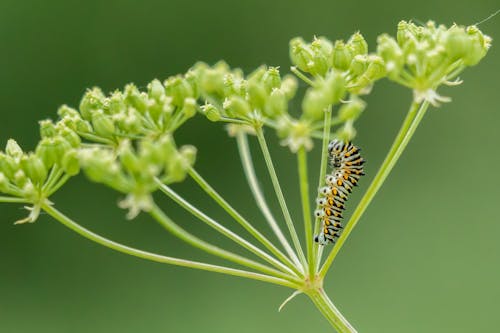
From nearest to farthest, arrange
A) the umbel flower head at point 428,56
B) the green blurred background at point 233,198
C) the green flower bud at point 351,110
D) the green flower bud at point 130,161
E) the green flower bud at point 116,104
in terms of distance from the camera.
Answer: the green flower bud at point 130,161
the green flower bud at point 351,110
the umbel flower head at point 428,56
the green flower bud at point 116,104
the green blurred background at point 233,198

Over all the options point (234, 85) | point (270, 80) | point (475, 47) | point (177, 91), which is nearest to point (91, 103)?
point (177, 91)

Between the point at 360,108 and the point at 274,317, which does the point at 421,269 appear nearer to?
the point at 274,317

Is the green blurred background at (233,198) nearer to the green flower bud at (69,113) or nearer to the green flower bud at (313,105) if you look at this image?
the green flower bud at (69,113)

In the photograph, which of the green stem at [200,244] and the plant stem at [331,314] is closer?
the green stem at [200,244]

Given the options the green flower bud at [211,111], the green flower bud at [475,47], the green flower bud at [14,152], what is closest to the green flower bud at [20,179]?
the green flower bud at [14,152]

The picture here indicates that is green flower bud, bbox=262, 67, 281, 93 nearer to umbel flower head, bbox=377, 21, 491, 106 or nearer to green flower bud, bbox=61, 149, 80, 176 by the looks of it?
umbel flower head, bbox=377, 21, 491, 106
